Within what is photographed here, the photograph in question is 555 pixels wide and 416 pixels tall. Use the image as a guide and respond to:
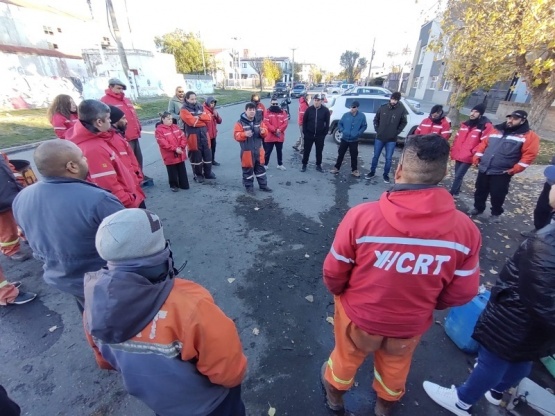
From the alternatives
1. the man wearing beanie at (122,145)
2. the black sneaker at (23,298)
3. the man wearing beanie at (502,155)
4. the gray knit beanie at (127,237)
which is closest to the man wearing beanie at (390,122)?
the man wearing beanie at (502,155)

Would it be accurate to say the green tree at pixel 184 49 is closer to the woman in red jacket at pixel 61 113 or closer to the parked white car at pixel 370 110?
the parked white car at pixel 370 110

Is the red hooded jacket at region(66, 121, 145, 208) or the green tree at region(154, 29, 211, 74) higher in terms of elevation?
the green tree at region(154, 29, 211, 74)

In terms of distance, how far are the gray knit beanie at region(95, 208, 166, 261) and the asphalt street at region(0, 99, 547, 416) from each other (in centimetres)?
181

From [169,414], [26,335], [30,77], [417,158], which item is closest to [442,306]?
[417,158]

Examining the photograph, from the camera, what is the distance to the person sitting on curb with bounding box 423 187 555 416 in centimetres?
134

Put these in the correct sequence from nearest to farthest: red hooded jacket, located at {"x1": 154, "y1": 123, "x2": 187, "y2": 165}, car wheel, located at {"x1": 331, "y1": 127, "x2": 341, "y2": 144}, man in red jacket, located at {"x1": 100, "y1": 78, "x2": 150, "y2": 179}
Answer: man in red jacket, located at {"x1": 100, "y1": 78, "x2": 150, "y2": 179}
red hooded jacket, located at {"x1": 154, "y1": 123, "x2": 187, "y2": 165}
car wheel, located at {"x1": 331, "y1": 127, "x2": 341, "y2": 144}

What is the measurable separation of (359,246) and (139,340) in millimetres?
1156

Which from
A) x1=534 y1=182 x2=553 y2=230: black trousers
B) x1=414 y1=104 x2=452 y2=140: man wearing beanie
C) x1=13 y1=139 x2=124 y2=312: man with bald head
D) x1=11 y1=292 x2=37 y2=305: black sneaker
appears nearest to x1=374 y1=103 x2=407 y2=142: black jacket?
x1=414 y1=104 x2=452 y2=140: man wearing beanie

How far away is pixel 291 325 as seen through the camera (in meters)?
2.88

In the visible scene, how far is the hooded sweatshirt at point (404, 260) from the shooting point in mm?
1336

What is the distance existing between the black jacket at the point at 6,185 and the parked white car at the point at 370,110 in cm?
956

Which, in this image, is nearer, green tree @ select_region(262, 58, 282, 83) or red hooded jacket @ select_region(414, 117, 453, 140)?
red hooded jacket @ select_region(414, 117, 453, 140)

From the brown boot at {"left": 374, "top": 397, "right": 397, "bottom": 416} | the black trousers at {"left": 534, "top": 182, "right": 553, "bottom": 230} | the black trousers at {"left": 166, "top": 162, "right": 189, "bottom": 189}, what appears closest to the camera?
the brown boot at {"left": 374, "top": 397, "right": 397, "bottom": 416}

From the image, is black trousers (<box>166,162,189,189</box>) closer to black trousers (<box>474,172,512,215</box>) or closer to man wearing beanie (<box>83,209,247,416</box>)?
man wearing beanie (<box>83,209,247,416</box>)
